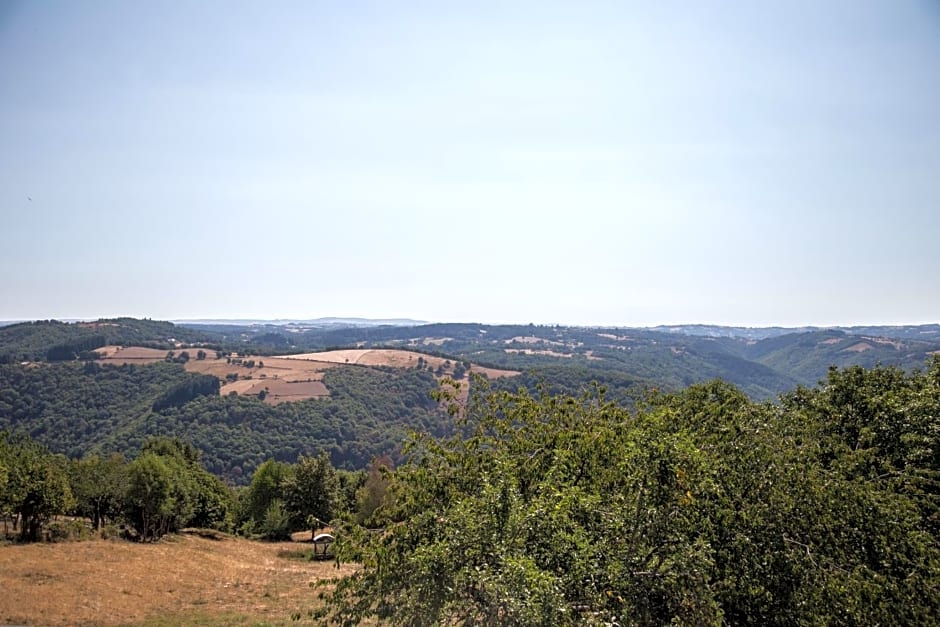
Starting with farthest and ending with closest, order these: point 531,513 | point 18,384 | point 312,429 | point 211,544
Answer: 1. point 18,384
2. point 312,429
3. point 211,544
4. point 531,513

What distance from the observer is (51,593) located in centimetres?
2358

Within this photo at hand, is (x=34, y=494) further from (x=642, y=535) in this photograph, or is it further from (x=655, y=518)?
(x=655, y=518)

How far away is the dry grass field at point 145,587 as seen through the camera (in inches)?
870

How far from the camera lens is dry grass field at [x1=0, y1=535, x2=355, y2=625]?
22.1m

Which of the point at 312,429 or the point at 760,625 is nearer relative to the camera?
the point at 760,625

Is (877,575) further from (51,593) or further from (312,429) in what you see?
(312,429)

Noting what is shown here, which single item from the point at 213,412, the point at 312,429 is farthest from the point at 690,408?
the point at 213,412

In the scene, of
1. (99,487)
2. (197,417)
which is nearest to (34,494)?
(99,487)

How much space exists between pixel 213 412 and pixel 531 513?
169 metres

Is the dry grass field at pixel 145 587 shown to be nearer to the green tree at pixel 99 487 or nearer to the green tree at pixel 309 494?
the green tree at pixel 99 487

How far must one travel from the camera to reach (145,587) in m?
27.2

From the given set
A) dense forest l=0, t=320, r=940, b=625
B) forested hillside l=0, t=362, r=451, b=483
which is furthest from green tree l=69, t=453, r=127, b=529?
forested hillside l=0, t=362, r=451, b=483

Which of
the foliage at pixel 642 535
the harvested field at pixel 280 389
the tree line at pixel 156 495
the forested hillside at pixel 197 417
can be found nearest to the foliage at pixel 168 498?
the tree line at pixel 156 495

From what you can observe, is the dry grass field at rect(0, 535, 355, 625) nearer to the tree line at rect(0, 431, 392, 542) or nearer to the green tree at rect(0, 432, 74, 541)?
the green tree at rect(0, 432, 74, 541)
